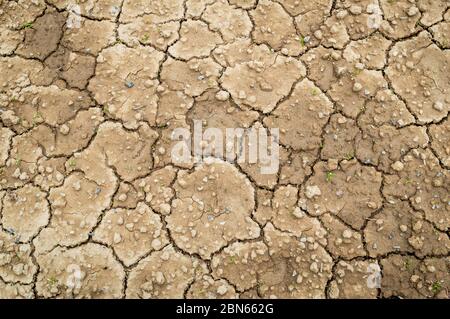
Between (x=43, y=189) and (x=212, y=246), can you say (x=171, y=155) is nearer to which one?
(x=212, y=246)

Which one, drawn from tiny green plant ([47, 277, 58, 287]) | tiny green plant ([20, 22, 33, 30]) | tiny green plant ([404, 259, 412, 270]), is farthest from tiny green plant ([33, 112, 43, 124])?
tiny green plant ([404, 259, 412, 270])

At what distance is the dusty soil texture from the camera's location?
2299 millimetres

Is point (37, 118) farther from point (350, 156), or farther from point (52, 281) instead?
point (350, 156)

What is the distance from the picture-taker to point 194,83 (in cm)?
264

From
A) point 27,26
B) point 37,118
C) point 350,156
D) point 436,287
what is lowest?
point 436,287

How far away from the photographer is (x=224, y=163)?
2.49 metres

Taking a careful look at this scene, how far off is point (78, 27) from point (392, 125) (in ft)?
7.53

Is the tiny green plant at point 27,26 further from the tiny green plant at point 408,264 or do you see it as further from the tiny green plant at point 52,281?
the tiny green plant at point 408,264

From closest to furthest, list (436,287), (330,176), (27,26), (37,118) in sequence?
1. (436,287)
2. (330,176)
3. (37,118)
4. (27,26)

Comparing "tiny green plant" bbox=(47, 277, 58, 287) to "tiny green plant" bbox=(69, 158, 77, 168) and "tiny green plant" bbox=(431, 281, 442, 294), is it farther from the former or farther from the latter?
"tiny green plant" bbox=(431, 281, 442, 294)

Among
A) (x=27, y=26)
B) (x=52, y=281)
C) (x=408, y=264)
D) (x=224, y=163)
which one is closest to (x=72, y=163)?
(x=52, y=281)

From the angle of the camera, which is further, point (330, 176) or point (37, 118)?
point (37, 118)

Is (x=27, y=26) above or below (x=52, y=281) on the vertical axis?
above

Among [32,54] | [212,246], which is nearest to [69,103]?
[32,54]
